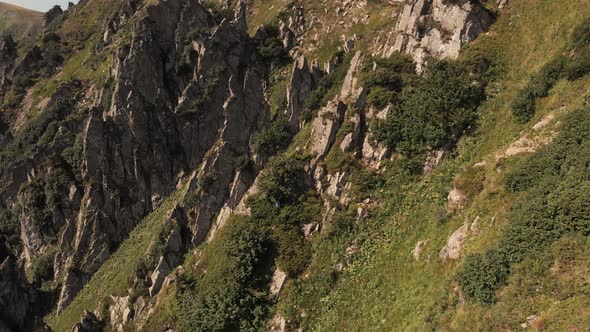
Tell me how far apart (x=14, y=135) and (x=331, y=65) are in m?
86.2

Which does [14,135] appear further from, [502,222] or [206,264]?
[502,222]

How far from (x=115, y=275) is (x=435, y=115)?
54.4 metres

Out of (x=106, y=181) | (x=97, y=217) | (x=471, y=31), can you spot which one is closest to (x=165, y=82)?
(x=106, y=181)

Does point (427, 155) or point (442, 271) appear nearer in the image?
point (442, 271)

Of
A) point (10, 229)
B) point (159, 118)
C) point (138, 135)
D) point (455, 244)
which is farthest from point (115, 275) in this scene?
point (455, 244)

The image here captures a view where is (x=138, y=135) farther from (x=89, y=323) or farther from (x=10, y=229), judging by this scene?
(x=89, y=323)

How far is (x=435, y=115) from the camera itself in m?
44.4

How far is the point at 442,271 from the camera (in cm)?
3225

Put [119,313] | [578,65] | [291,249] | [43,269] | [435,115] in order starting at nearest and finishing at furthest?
1. [578,65]
2. [291,249]
3. [435,115]
4. [119,313]
5. [43,269]

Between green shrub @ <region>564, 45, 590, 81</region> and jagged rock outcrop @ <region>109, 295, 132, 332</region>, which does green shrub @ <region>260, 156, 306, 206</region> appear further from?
green shrub @ <region>564, 45, 590, 81</region>

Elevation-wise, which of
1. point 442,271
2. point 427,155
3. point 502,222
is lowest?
point 442,271

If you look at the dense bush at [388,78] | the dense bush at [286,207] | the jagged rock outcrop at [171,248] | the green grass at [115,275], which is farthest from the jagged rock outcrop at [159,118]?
the dense bush at [388,78]

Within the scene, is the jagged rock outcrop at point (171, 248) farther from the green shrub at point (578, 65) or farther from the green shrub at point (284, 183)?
the green shrub at point (578, 65)

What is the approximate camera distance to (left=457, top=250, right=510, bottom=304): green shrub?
26672mm
